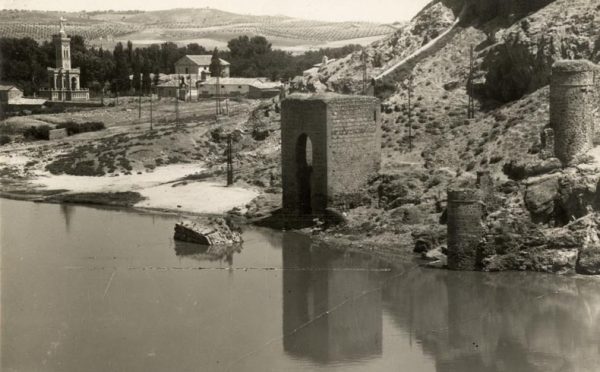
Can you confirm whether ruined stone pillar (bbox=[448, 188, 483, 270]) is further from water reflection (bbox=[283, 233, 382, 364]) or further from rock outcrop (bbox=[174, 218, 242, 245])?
rock outcrop (bbox=[174, 218, 242, 245])

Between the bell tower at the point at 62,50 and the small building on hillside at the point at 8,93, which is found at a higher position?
the bell tower at the point at 62,50

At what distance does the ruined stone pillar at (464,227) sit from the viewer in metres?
27.0

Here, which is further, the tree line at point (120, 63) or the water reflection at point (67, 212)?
the tree line at point (120, 63)

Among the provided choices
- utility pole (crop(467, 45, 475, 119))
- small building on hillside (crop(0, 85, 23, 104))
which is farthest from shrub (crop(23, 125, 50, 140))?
utility pole (crop(467, 45, 475, 119))

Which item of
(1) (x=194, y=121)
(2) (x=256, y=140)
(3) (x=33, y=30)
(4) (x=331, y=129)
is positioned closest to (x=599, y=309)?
(4) (x=331, y=129)

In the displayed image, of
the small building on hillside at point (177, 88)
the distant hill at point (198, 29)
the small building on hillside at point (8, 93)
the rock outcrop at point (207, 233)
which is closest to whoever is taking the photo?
the rock outcrop at point (207, 233)

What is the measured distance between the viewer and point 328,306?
83.4 feet

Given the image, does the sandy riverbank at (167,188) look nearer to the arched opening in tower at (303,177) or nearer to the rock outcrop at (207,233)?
the arched opening in tower at (303,177)

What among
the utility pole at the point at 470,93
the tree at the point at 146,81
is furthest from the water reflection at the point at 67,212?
the tree at the point at 146,81

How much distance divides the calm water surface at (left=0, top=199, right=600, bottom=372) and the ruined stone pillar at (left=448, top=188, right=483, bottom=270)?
0.44 metres

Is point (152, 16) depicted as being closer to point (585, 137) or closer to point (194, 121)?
point (194, 121)

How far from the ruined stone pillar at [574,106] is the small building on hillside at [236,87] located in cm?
5360

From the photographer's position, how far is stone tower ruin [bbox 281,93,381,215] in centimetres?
3325

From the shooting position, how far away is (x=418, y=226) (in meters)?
31.4
